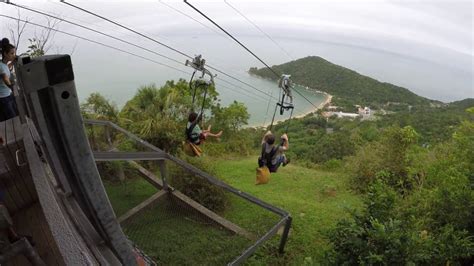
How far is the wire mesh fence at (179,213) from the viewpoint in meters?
5.38

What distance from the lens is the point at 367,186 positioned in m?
11.4

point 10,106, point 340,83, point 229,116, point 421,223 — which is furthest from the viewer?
point 340,83

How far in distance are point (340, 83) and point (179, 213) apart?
42.1 metres

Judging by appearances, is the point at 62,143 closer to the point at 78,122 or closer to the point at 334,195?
the point at 78,122

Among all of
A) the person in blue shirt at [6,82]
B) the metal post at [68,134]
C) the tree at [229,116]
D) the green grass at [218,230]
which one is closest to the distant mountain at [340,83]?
the tree at [229,116]

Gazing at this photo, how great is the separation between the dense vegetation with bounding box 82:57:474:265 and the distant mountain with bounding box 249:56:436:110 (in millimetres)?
19863

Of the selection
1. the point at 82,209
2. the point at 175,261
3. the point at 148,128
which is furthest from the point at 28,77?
the point at 148,128

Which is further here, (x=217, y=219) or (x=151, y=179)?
(x=151, y=179)

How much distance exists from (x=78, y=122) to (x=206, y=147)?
1483 centimetres

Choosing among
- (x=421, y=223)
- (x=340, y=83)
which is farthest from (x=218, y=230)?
(x=340, y=83)

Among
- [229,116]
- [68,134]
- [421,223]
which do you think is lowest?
[421,223]

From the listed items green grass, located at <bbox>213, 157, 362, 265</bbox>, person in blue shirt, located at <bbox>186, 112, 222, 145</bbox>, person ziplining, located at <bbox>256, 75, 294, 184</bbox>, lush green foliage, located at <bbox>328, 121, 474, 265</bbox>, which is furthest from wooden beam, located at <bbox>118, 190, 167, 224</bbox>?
lush green foliage, located at <bbox>328, 121, 474, 265</bbox>

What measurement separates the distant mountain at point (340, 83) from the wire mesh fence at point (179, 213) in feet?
98.5

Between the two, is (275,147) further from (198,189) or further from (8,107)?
(8,107)
